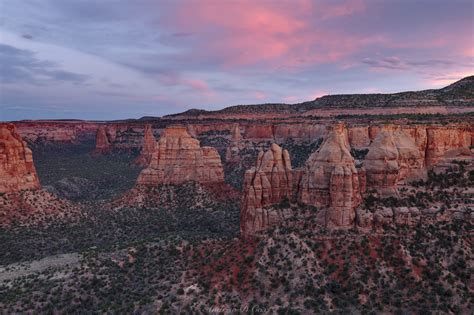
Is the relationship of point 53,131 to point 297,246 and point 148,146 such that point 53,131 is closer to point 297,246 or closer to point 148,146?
point 148,146

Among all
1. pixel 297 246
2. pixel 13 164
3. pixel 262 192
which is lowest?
pixel 297 246

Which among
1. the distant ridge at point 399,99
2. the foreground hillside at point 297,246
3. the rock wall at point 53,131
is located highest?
the distant ridge at point 399,99

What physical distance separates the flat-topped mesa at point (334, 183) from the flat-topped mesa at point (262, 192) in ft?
6.65

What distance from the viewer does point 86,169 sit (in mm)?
136750

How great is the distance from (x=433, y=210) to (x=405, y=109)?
5682 cm

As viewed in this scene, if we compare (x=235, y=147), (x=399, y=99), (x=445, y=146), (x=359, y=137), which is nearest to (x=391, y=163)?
(x=445, y=146)

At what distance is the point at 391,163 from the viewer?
153ft

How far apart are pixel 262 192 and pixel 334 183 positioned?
7.41 metres

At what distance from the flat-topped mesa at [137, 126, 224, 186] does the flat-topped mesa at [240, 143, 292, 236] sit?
114 ft

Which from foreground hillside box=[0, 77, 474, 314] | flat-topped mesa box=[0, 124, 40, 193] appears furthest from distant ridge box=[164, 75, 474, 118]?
flat-topped mesa box=[0, 124, 40, 193]

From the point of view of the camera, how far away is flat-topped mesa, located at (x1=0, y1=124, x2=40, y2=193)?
231 ft

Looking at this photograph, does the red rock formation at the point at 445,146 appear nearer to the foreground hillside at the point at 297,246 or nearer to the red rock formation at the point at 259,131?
the foreground hillside at the point at 297,246

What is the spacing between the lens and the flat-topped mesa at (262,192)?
47.5 m

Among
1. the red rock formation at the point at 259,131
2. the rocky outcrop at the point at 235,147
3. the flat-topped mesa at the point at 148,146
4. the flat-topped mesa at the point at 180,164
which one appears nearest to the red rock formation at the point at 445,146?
the flat-topped mesa at the point at 180,164
